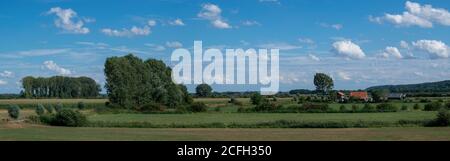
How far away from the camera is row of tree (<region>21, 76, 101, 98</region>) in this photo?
12525 cm

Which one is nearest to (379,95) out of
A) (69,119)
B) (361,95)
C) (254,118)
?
(361,95)

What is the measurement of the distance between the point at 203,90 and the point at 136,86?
123 feet

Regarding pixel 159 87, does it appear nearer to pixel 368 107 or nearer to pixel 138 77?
pixel 138 77

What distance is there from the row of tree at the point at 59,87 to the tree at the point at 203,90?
25.2 metres

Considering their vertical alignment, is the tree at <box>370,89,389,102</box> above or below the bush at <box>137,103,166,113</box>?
above

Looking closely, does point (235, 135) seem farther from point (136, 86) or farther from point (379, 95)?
point (379, 95)

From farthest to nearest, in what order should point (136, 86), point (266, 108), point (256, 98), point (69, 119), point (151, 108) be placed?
point (256, 98)
point (136, 86)
point (151, 108)
point (266, 108)
point (69, 119)

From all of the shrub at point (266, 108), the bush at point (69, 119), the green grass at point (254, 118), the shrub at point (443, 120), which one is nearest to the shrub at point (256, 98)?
the shrub at point (266, 108)

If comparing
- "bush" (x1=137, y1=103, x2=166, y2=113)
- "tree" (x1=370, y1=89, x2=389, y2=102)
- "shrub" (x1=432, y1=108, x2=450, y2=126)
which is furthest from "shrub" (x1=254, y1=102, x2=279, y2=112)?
"shrub" (x1=432, y1=108, x2=450, y2=126)

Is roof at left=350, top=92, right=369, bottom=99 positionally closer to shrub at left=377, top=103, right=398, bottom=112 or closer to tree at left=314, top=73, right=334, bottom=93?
tree at left=314, top=73, right=334, bottom=93

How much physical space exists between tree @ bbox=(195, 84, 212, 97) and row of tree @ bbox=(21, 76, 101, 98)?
25169 mm

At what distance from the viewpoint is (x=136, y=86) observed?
89938 mm

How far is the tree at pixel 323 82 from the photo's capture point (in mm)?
125000
